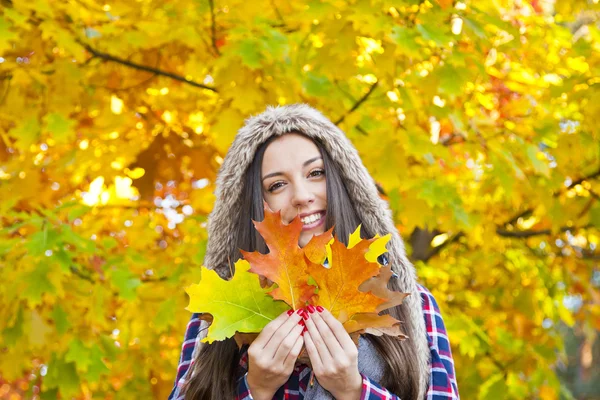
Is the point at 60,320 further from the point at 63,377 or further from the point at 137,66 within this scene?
the point at 137,66

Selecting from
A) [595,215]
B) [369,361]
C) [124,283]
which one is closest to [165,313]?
[124,283]

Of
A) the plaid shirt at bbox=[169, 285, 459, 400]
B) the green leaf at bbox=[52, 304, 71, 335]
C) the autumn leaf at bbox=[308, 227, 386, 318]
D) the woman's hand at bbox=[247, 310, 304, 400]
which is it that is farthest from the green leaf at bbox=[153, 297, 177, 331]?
the autumn leaf at bbox=[308, 227, 386, 318]

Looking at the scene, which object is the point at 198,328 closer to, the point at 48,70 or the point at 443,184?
the point at 443,184

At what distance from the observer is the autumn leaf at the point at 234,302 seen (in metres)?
1.34

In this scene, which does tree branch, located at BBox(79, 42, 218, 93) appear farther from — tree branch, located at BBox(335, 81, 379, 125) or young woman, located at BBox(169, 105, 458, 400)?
young woman, located at BBox(169, 105, 458, 400)

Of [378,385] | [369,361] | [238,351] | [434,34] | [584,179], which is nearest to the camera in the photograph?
[378,385]

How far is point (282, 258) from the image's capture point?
4.42 ft

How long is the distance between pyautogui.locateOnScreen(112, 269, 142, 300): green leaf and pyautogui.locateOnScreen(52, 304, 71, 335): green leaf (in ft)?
1.12

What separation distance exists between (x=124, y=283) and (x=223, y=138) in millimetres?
716

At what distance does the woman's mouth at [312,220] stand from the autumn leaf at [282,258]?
1.24ft

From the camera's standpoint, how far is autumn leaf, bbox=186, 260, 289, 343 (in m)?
1.34

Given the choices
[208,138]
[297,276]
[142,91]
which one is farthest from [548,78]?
[297,276]

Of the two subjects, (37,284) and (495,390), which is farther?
(495,390)

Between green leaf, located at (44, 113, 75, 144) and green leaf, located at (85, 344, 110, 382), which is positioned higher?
green leaf, located at (44, 113, 75, 144)
